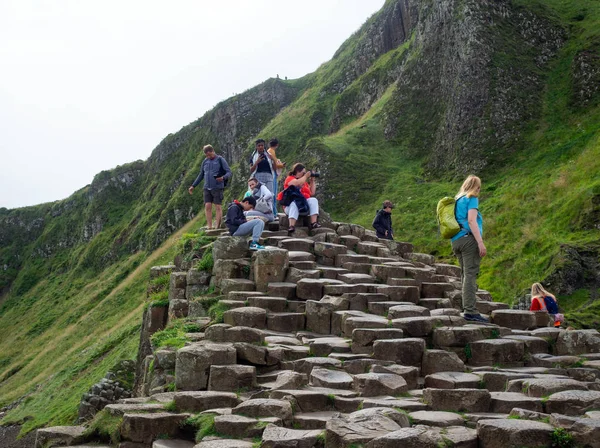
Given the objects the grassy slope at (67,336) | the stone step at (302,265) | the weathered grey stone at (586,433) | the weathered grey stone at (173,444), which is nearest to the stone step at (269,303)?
the stone step at (302,265)

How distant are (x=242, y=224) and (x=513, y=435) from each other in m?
10.2

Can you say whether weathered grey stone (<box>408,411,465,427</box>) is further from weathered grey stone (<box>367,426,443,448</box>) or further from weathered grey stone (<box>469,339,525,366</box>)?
weathered grey stone (<box>469,339,525,366</box>)

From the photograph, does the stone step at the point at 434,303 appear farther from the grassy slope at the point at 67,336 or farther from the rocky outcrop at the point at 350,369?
the grassy slope at the point at 67,336

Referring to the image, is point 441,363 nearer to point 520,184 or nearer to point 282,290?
point 282,290

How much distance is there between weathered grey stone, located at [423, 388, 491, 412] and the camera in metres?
8.11

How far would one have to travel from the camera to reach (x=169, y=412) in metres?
8.39

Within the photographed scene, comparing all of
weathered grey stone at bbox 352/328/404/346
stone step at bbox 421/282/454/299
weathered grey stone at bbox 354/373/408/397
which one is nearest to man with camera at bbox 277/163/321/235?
stone step at bbox 421/282/454/299

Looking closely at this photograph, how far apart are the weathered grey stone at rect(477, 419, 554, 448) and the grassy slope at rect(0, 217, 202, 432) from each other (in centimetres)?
2290

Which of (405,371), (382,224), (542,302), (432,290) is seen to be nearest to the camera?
(405,371)

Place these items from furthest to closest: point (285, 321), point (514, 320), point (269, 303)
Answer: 1. point (514, 320)
2. point (269, 303)
3. point (285, 321)

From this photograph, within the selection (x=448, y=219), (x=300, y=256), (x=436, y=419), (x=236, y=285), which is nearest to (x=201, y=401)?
(x=436, y=419)

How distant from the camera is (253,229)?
1555cm

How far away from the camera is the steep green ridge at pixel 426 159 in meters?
27.3

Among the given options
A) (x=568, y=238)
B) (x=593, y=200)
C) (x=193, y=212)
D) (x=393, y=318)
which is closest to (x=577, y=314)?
(x=568, y=238)
